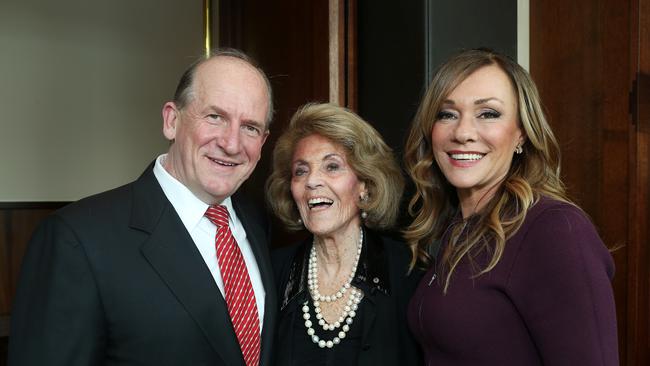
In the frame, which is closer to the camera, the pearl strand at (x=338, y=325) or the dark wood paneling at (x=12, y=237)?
the pearl strand at (x=338, y=325)

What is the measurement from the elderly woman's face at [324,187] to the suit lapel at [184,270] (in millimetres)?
485

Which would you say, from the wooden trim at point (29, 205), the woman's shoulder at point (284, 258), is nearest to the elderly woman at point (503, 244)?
the woman's shoulder at point (284, 258)

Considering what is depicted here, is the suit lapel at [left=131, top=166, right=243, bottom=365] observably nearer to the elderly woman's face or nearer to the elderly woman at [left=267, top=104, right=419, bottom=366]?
the elderly woman at [left=267, top=104, right=419, bottom=366]

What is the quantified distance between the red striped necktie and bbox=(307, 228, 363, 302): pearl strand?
0.27 metres

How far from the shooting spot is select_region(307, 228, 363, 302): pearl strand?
6.23 ft

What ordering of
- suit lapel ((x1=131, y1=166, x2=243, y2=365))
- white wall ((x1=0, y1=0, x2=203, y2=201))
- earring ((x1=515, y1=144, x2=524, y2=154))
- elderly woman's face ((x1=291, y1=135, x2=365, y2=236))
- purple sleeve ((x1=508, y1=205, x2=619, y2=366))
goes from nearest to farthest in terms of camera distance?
purple sleeve ((x1=508, y1=205, x2=619, y2=366)) < suit lapel ((x1=131, y1=166, x2=243, y2=365)) < earring ((x1=515, y1=144, x2=524, y2=154)) < elderly woman's face ((x1=291, y1=135, x2=365, y2=236)) < white wall ((x1=0, y1=0, x2=203, y2=201))

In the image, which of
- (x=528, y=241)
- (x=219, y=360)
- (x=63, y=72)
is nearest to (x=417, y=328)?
(x=528, y=241)

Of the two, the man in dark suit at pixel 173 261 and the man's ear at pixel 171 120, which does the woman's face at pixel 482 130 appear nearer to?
the man in dark suit at pixel 173 261

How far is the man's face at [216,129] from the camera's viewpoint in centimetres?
167

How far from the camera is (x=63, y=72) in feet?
14.6

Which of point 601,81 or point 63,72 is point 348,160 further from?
point 63,72

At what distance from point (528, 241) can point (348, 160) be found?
2.50 feet

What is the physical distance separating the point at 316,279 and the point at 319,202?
0.26 metres

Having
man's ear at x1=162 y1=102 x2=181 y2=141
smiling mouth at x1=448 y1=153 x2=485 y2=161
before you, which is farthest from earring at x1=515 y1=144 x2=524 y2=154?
man's ear at x1=162 y1=102 x2=181 y2=141
